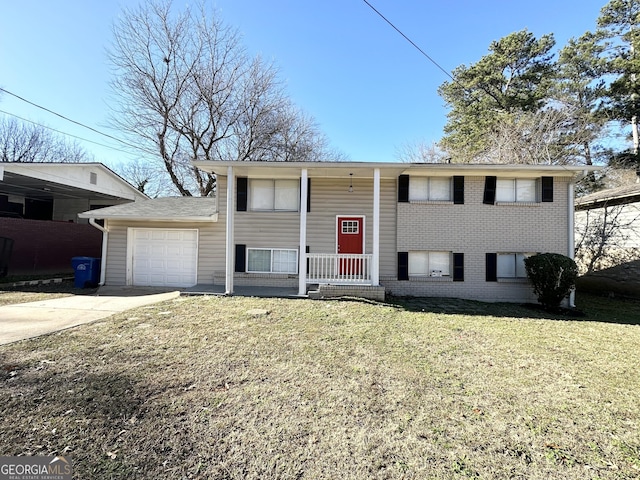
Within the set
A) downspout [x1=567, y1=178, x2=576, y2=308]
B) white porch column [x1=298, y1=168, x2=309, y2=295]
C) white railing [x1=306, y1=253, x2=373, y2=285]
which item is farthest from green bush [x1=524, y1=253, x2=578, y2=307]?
white porch column [x1=298, y1=168, x2=309, y2=295]

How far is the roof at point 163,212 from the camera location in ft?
29.4

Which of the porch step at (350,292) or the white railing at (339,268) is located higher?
the white railing at (339,268)

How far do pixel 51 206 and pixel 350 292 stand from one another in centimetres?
1803

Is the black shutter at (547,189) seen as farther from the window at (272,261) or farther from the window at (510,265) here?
the window at (272,261)

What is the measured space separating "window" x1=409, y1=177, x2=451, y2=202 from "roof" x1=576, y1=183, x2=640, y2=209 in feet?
22.7

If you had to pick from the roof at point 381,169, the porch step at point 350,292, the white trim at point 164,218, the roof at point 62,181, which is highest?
the roof at point 62,181

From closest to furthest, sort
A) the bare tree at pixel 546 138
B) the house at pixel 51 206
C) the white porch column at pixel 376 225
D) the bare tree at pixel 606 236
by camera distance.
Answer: the white porch column at pixel 376 225 → the bare tree at pixel 606 236 → the house at pixel 51 206 → the bare tree at pixel 546 138

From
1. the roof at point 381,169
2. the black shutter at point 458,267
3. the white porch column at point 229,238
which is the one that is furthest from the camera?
the black shutter at point 458,267

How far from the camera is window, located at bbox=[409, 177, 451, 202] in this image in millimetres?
9281

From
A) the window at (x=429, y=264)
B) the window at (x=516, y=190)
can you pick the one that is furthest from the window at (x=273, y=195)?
the window at (x=516, y=190)

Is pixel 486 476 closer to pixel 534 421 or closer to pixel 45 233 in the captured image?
pixel 534 421

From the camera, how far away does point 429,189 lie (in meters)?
9.30

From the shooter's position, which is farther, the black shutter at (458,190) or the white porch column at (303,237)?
the black shutter at (458,190)

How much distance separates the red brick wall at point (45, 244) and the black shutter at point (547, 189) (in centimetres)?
1883
